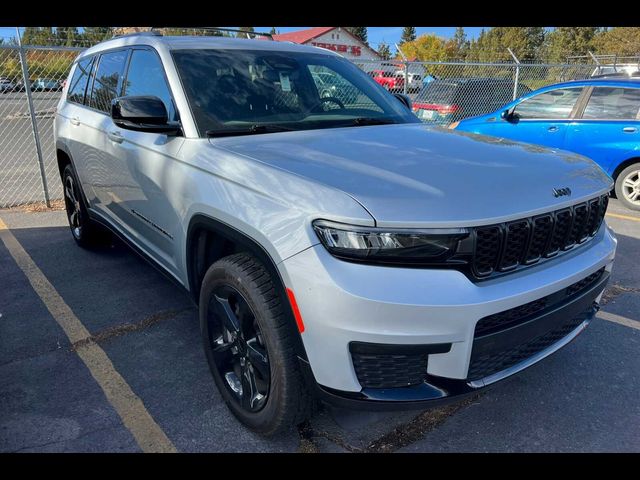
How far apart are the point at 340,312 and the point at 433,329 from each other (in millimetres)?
343

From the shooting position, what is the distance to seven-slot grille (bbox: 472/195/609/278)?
1950 millimetres

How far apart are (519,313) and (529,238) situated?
306 millimetres

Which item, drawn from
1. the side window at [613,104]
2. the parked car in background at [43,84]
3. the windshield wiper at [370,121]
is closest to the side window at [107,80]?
the windshield wiper at [370,121]

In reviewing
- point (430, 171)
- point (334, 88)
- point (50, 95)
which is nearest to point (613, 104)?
point (334, 88)

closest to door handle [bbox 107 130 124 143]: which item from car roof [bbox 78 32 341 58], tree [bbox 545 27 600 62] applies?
car roof [bbox 78 32 341 58]

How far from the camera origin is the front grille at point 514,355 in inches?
78.9

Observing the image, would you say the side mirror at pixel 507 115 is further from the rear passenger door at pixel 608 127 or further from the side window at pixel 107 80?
the side window at pixel 107 80

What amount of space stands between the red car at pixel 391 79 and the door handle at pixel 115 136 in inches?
272

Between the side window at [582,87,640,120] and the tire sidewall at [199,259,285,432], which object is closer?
the tire sidewall at [199,259,285,432]

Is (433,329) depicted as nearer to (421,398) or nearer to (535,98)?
(421,398)

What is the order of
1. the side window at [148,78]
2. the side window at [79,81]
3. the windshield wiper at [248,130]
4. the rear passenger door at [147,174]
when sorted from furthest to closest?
the side window at [79,81]
the side window at [148,78]
the rear passenger door at [147,174]
the windshield wiper at [248,130]

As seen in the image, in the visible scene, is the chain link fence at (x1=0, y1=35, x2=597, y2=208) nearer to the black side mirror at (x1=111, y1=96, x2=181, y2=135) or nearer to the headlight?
the black side mirror at (x1=111, y1=96, x2=181, y2=135)

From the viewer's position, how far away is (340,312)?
71.7 inches

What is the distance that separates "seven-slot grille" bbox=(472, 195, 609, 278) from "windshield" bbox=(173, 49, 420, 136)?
1392mm
